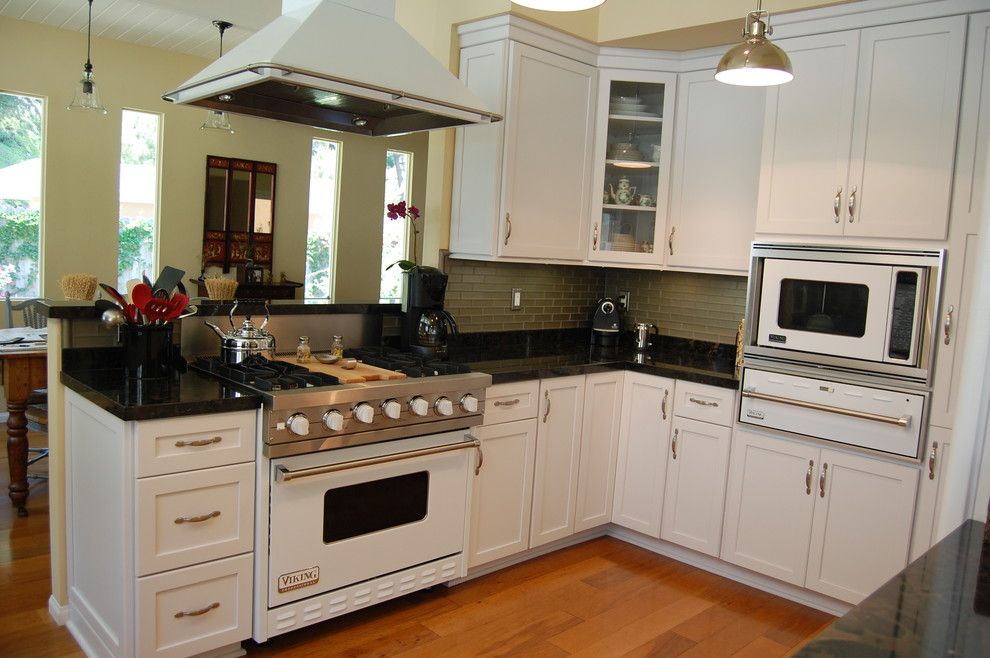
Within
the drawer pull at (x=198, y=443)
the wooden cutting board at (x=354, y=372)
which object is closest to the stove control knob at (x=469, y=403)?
the wooden cutting board at (x=354, y=372)

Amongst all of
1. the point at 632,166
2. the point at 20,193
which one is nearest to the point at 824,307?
the point at 632,166

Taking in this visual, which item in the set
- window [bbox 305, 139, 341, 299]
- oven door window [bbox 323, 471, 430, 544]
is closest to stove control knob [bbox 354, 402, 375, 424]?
oven door window [bbox 323, 471, 430, 544]

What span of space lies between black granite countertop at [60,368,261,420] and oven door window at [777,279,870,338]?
7.14ft

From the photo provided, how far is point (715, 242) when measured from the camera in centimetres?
385

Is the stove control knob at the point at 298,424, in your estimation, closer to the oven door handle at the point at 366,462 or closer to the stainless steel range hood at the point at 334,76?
the oven door handle at the point at 366,462

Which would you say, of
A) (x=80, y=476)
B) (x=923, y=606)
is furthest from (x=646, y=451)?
(x=923, y=606)

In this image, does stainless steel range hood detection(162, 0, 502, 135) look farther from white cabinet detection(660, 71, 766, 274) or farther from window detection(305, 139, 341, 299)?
window detection(305, 139, 341, 299)

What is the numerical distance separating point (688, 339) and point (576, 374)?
0.96m

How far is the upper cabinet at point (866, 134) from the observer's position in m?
2.99

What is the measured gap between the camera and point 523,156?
371 cm

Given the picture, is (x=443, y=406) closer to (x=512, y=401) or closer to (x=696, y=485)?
(x=512, y=401)

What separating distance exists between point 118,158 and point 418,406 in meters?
5.17

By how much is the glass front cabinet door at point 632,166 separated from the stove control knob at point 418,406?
1527mm

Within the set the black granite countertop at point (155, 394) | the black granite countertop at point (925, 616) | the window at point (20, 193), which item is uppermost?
the window at point (20, 193)
